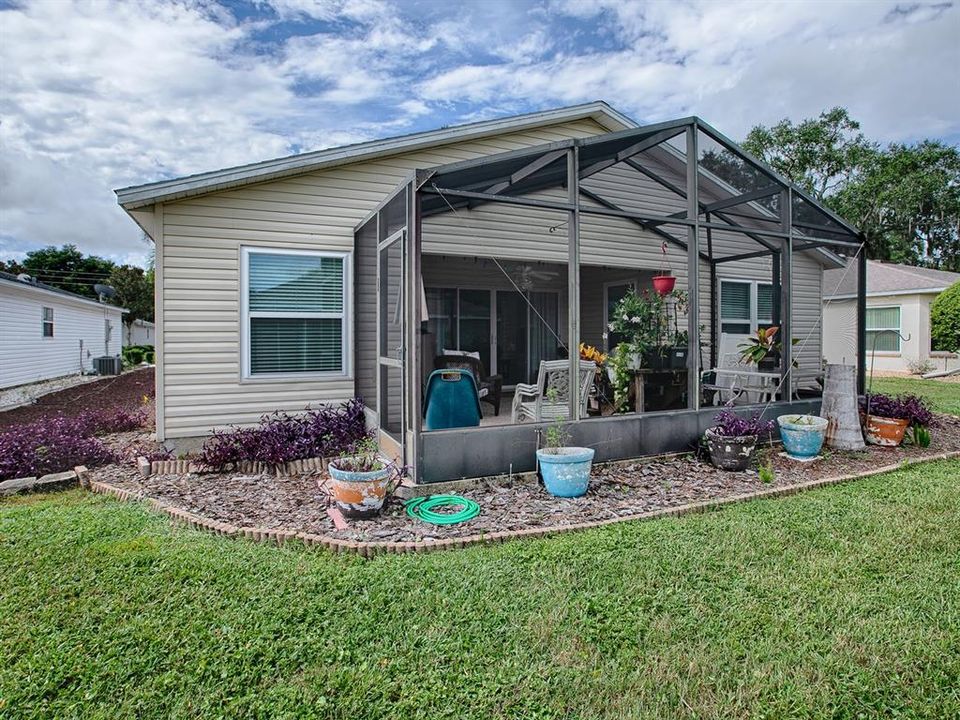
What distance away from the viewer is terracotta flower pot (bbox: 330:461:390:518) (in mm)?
3984

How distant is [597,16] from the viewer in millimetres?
10586

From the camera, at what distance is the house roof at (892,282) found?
16.1 metres

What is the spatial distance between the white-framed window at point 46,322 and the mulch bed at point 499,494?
526 inches

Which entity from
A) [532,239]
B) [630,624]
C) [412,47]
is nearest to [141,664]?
[630,624]

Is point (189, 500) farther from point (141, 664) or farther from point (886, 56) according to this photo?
point (886, 56)

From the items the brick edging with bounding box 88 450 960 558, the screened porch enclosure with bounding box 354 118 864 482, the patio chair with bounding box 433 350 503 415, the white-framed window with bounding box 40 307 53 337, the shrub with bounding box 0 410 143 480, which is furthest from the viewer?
the white-framed window with bounding box 40 307 53 337

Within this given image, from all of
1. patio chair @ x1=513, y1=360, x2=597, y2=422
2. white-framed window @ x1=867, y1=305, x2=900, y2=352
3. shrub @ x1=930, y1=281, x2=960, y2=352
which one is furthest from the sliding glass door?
shrub @ x1=930, y1=281, x2=960, y2=352

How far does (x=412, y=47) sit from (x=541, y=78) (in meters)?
3.71

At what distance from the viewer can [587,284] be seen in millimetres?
10594

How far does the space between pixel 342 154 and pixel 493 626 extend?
5422 millimetres

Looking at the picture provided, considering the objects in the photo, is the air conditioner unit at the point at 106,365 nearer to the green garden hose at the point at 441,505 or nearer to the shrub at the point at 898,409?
the green garden hose at the point at 441,505

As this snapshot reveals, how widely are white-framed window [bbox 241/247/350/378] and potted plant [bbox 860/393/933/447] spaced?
639 centimetres

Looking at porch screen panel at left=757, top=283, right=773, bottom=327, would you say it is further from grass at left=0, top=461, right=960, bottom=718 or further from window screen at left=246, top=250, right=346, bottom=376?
window screen at left=246, top=250, right=346, bottom=376

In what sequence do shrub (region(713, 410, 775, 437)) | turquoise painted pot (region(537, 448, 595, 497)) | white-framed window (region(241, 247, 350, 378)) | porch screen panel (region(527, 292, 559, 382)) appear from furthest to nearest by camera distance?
1. porch screen panel (region(527, 292, 559, 382))
2. white-framed window (region(241, 247, 350, 378))
3. shrub (region(713, 410, 775, 437))
4. turquoise painted pot (region(537, 448, 595, 497))
